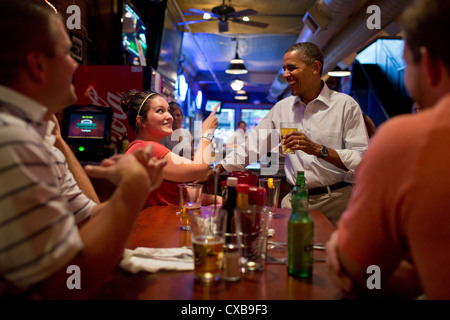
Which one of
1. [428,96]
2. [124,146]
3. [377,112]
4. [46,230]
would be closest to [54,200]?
[46,230]

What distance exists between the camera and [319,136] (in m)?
2.70

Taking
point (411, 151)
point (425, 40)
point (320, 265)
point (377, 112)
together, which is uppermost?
point (377, 112)

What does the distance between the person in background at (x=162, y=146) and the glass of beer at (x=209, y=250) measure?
1079 mm

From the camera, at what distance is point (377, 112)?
8.83 m

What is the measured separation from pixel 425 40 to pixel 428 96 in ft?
0.44

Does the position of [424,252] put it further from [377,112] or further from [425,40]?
[377,112]

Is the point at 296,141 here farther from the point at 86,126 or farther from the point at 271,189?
the point at 86,126

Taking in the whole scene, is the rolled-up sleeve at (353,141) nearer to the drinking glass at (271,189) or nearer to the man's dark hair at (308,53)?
the man's dark hair at (308,53)

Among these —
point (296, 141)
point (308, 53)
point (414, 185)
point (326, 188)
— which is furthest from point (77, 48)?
point (414, 185)

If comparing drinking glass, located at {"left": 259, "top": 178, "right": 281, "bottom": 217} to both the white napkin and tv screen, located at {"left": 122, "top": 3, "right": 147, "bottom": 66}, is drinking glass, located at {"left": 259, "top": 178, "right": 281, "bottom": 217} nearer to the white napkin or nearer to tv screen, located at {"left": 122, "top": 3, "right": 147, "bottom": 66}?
the white napkin

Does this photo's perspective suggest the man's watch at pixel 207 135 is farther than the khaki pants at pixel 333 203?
No

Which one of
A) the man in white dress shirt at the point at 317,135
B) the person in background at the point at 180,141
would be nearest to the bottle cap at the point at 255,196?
the man in white dress shirt at the point at 317,135

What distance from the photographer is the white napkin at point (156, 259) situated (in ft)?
3.67

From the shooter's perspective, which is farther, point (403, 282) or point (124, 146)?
point (124, 146)
